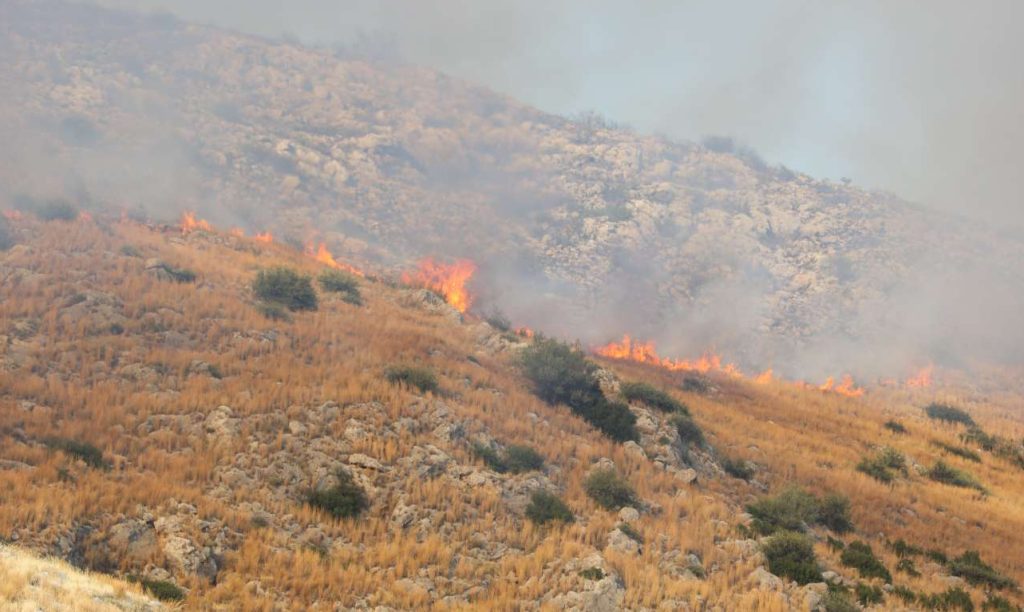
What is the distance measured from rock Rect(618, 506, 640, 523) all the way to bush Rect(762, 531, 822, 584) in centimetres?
313

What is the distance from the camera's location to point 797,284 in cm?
6775

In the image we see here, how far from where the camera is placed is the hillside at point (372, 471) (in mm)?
12344

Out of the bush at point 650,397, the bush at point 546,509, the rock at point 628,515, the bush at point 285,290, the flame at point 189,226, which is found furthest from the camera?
the flame at point 189,226

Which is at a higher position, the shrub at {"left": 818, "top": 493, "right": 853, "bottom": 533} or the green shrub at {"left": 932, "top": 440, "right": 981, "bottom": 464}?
the green shrub at {"left": 932, "top": 440, "right": 981, "bottom": 464}

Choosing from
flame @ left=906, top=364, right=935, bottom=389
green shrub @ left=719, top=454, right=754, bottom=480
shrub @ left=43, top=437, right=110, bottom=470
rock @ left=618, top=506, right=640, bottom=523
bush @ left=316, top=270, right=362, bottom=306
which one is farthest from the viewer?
flame @ left=906, top=364, right=935, bottom=389

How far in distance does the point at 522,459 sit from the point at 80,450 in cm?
1073

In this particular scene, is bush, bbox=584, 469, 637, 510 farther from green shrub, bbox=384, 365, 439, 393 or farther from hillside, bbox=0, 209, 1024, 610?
green shrub, bbox=384, 365, 439, 393

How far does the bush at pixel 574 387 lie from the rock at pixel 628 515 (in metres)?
5.37

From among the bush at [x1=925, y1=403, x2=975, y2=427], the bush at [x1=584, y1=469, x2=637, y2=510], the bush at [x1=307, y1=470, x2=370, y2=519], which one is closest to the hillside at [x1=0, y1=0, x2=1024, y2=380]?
the bush at [x1=925, y1=403, x2=975, y2=427]

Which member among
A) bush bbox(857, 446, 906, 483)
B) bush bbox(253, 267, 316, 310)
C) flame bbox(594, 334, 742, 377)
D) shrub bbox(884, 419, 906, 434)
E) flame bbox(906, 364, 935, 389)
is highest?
flame bbox(906, 364, 935, 389)

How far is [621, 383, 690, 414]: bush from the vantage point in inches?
1005

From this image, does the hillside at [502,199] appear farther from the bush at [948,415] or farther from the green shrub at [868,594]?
the green shrub at [868,594]

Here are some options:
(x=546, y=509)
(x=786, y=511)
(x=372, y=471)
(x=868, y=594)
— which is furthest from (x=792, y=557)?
(x=372, y=471)

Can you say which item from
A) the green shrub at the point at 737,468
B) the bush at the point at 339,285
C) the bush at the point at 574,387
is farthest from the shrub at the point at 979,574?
the bush at the point at 339,285
